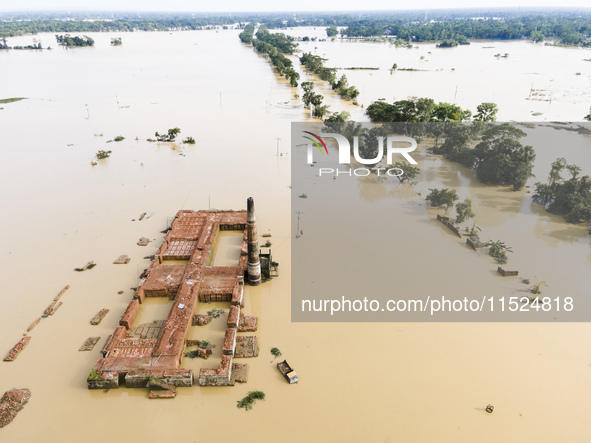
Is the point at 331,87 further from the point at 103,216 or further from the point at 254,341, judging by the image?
the point at 254,341

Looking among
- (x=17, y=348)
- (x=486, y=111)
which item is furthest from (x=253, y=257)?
(x=486, y=111)

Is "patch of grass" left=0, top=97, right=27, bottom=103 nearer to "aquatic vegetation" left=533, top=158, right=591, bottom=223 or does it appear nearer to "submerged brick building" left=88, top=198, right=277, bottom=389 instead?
"submerged brick building" left=88, top=198, right=277, bottom=389

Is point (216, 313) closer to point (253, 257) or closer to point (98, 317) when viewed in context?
point (253, 257)

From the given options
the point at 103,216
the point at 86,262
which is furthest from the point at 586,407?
the point at 103,216

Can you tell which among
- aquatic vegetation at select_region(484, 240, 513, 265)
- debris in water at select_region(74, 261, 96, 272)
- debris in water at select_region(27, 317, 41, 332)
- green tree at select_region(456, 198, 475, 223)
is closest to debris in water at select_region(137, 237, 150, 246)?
debris in water at select_region(74, 261, 96, 272)

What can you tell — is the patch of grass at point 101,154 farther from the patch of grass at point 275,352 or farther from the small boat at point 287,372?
the small boat at point 287,372

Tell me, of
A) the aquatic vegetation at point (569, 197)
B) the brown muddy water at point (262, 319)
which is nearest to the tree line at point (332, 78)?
the brown muddy water at point (262, 319)
